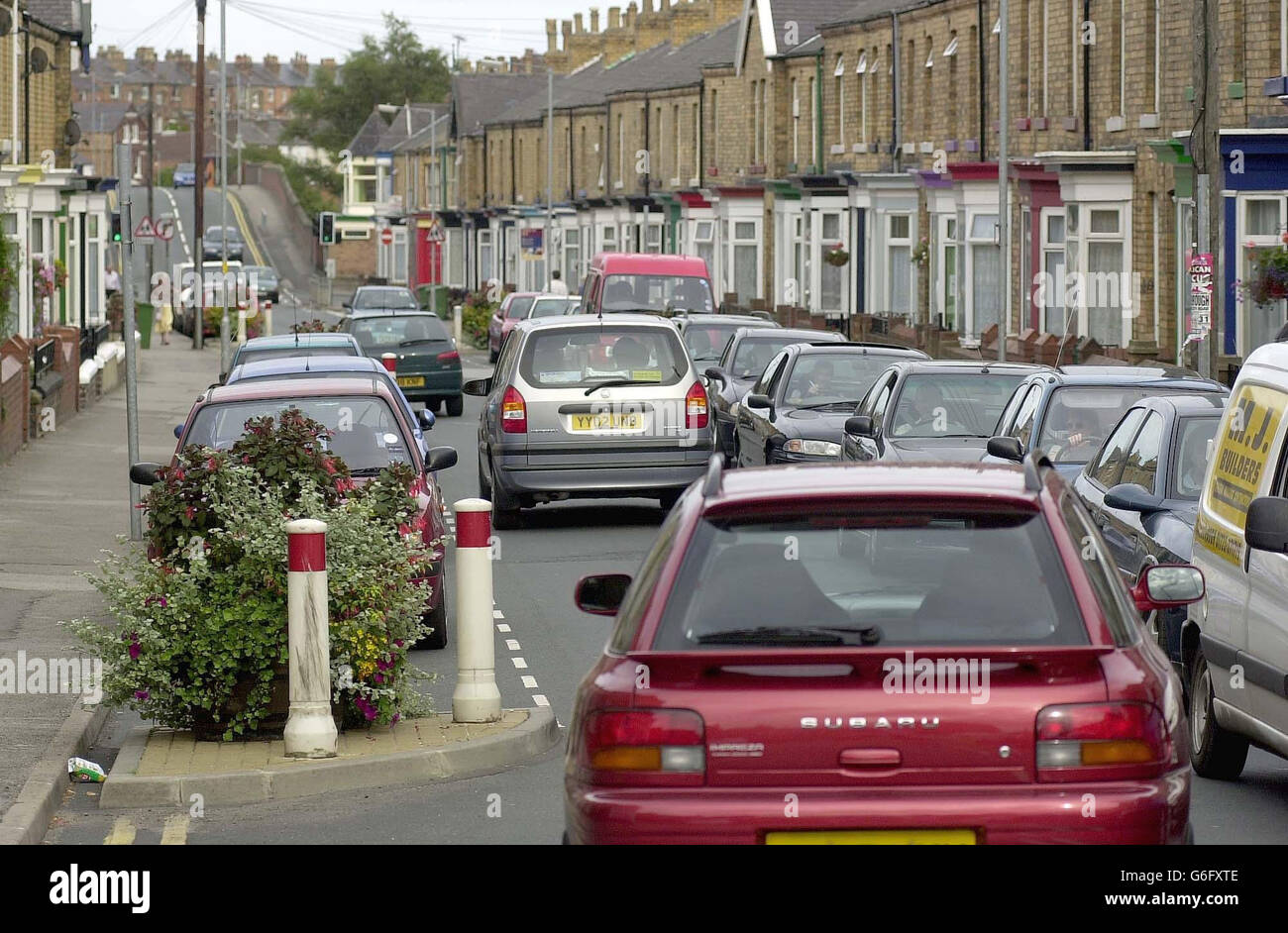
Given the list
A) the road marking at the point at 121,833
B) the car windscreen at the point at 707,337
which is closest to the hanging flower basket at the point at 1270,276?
the car windscreen at the point at 707,337

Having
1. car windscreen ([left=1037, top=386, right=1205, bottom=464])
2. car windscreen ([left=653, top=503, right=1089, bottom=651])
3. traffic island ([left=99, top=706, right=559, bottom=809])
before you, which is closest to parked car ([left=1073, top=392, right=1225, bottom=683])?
car windscreen ([left=1037, top=386, right=1205, bottom=464])

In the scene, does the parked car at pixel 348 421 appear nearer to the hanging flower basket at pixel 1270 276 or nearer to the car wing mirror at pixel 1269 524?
the car wing mirror at pixel 1269 524

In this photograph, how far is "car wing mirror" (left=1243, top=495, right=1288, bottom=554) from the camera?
8.23 metres

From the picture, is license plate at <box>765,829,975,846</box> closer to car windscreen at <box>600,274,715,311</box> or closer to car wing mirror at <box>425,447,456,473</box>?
car wing mirror at <box>425,447,456,473</box>

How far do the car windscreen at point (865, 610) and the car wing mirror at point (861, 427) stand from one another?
10.7 m

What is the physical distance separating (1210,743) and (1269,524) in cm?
164

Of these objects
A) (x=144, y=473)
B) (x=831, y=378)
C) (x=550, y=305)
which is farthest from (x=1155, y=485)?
(x=550, y=305)

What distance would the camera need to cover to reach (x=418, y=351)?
36.3 meters

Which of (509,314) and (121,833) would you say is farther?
(509,314)

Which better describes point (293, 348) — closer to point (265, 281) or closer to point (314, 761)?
point (314, 761)

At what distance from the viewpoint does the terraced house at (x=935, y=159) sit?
32.6 m

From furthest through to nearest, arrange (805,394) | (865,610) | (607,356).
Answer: (805,394) → (607,356) → (865,610)

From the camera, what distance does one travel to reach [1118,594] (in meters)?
6.25

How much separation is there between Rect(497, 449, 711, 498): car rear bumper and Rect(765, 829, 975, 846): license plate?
1371cm
